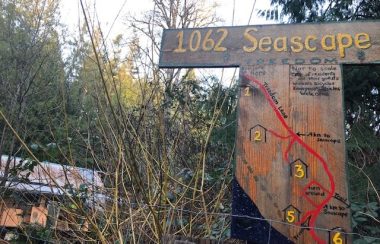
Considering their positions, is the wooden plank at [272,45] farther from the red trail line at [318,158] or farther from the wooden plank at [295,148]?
the red trail line at [318,158]

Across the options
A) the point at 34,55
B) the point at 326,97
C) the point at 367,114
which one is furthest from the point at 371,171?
the point at 34,55

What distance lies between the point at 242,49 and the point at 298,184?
0.89m

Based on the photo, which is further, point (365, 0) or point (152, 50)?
point (365, 0)

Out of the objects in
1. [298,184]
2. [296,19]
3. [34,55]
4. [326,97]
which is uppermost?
[296,19]

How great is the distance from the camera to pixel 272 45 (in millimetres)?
2121

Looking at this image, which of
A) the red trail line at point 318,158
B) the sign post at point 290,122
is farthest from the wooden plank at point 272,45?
the red trail line at point 318,158

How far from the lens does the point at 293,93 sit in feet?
6.50

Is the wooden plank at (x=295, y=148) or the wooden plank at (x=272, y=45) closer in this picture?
the wooden plank at (x=295, y=148)

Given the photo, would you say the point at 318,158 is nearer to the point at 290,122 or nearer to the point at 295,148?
the point at 295,148

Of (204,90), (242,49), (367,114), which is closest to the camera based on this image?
(242,49)

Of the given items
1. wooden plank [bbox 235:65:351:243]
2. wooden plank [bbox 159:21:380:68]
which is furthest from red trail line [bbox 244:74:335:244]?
wooden plank [bbox 159:21:380:68]

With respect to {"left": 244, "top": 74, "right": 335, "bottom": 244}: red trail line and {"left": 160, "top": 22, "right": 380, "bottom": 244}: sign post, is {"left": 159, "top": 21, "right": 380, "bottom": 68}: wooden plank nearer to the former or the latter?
{"left": 160, "top": 22, "right": 380, "bottom": 244}: sign post

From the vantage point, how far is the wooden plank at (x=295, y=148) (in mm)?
1759

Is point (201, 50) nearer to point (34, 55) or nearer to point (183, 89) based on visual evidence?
point (183, 89)
